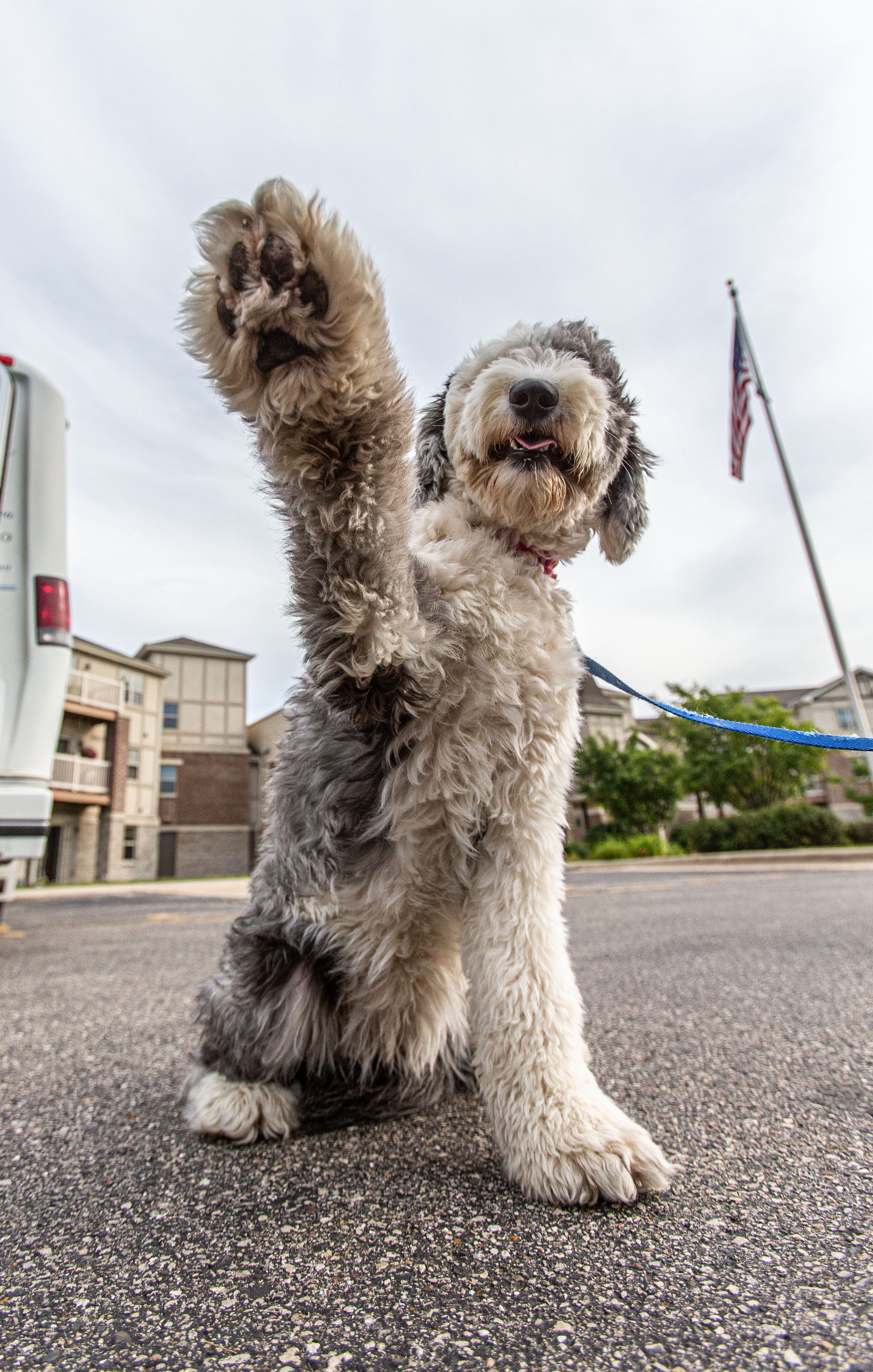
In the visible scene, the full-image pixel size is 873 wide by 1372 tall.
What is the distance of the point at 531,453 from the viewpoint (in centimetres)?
176

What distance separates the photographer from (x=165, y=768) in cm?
3300

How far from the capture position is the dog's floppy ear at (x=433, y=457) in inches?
Result: 81.3

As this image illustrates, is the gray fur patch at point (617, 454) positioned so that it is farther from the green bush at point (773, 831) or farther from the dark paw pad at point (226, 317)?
the green bush at point (773, 831)

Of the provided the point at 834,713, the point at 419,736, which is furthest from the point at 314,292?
the point at 834,713

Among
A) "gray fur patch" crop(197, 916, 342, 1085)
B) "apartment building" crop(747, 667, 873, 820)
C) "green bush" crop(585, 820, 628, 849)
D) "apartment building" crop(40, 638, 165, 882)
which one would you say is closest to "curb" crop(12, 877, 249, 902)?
"apartment building" crop(40, 638, 165, 882)

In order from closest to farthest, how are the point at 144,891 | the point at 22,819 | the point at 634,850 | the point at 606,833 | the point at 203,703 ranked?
the point at 22,819 < the point at 144,891 < the point at 634,850 < the point at 606,833 < the point at 203,703

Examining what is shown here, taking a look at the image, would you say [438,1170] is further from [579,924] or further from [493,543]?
[579,924]

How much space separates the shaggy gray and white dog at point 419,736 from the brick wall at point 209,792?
32.8 metres

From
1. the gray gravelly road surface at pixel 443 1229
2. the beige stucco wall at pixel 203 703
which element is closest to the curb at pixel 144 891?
the gray gravelly road surface at pixel 443 1229

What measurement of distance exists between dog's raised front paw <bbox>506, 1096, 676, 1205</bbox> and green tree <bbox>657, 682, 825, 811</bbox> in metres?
24.8

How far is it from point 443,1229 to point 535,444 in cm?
165

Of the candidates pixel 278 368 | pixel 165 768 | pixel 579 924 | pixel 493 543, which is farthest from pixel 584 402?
pixel 165 768

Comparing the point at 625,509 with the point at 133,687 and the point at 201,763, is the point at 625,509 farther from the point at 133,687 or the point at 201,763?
the point at 201,763

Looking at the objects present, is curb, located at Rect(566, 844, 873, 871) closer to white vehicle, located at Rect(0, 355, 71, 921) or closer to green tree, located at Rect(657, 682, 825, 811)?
green tree, located at Rect(657, 682, 825, 811)
